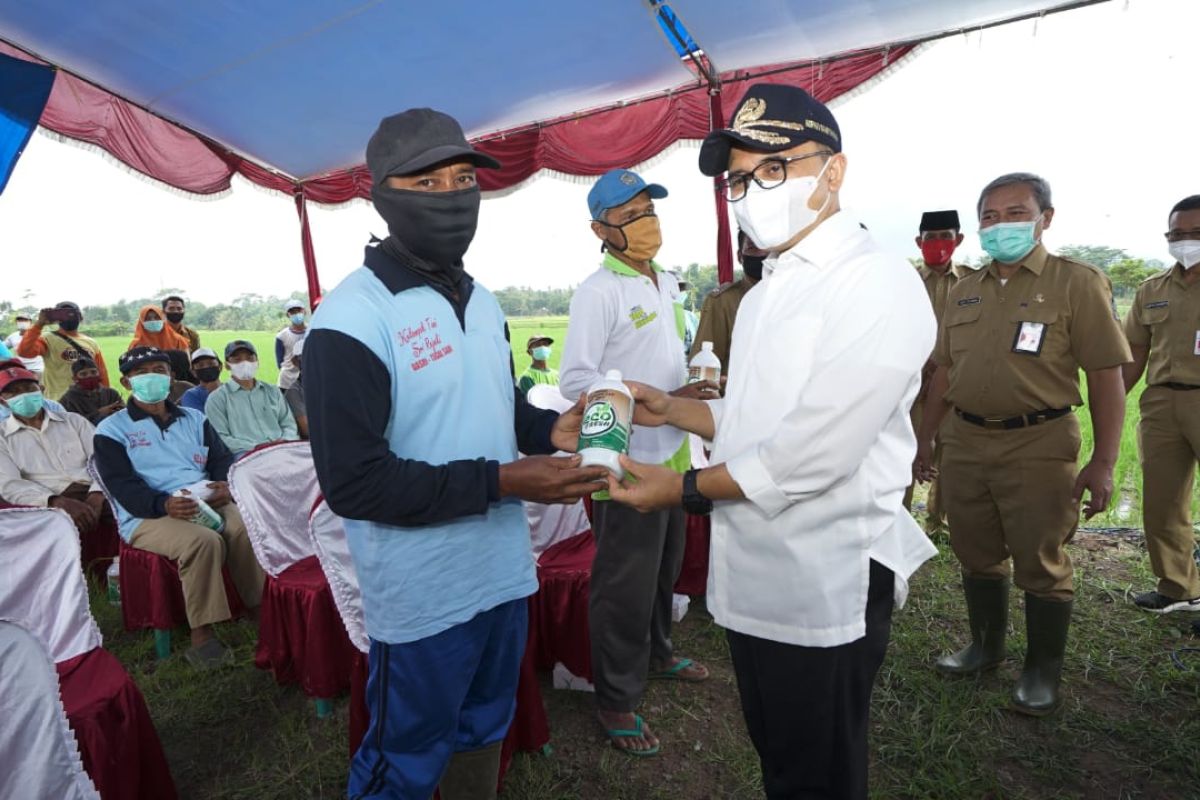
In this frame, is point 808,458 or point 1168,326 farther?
point 1168,326

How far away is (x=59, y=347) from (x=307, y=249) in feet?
9.31

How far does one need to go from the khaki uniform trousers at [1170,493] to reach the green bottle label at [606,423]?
3397 mm

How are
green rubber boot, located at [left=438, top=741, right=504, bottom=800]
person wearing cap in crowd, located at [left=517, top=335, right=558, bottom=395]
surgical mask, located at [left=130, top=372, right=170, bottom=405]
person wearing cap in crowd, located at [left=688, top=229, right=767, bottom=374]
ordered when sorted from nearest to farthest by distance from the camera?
green rubber boot, located at [left=438, top=741, right=504, bottom=800], person wearing cap in crowd, located at [left=688, top=229, right=767, bottom=374], surgical mask, located at [left=130, top=372, right=170, bottom=405], person wearing cap in crowd, located at [left=517, top=335, right=558, bottom=395]

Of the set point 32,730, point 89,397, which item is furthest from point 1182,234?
point 89,397

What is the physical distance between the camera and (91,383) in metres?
5.10

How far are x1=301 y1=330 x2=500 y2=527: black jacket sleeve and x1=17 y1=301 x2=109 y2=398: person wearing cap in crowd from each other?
246 inches

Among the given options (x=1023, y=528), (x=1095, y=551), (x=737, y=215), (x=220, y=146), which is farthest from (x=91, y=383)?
(x=1095, y=551)

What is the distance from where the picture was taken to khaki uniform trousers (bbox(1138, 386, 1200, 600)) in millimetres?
3256

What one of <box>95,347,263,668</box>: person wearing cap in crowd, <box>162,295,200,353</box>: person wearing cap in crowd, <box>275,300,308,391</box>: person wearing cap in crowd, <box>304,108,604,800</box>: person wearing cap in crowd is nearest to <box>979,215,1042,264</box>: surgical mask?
→ <box>304,108,604,800</box>: person wearing cap in crowd

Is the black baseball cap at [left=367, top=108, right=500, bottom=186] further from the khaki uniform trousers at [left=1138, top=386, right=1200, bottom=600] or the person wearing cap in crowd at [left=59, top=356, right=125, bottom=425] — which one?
the person wearing cap in crowd at [left=59, top=356, right=125, bottom=425]

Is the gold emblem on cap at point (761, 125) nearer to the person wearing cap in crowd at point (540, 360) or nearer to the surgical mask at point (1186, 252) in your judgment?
the surgical mask at point (1186, 252)

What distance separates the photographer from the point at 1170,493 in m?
3.28

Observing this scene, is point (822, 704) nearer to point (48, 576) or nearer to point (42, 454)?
point (48, 576)

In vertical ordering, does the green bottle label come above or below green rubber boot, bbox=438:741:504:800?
above
